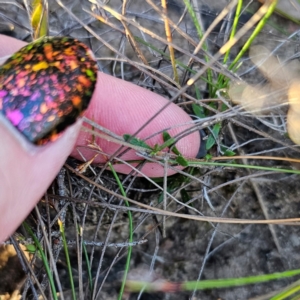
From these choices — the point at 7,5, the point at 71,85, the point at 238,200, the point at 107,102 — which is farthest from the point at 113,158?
the point at 7,5

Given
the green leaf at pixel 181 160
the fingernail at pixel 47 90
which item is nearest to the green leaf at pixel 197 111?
the green leaf at pixel 181 160

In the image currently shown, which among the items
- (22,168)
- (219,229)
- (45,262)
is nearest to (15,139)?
(22,168)

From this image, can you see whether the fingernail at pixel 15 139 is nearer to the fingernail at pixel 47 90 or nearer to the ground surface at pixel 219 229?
the fingernail at pixel 47 90

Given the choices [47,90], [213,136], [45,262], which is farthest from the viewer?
[213,136]

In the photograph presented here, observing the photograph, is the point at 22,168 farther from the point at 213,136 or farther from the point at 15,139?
the point at 213,136

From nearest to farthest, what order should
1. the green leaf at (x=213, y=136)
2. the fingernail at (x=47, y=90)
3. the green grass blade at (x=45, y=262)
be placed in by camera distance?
the fingernail at (x=47, y=90) < the green grass blade at (x=45, y=262) < the green leaf at (x=213, y=136)

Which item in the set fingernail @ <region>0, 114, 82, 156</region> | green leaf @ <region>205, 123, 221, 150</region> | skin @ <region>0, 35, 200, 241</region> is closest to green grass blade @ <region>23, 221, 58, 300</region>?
skin @ <region>0, 35, 200, 241</region>
